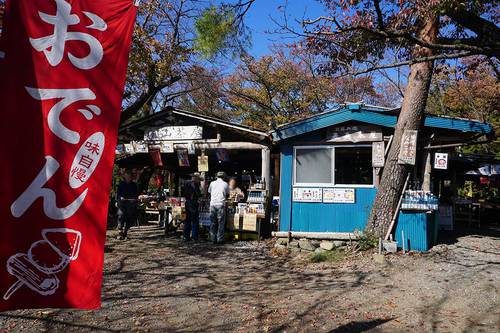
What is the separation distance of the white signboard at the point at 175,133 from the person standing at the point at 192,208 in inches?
64.9

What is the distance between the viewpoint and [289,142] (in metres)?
A: 11.2

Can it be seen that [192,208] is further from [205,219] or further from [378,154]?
[378,154]

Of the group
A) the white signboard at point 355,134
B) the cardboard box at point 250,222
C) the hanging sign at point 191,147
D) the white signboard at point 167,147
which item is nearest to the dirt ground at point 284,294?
the cardboard box at point 250,222

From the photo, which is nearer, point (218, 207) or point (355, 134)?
point (355, 134)

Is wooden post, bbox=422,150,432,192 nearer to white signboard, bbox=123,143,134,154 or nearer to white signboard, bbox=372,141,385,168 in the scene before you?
white signboard, bbox=372,141,385,168

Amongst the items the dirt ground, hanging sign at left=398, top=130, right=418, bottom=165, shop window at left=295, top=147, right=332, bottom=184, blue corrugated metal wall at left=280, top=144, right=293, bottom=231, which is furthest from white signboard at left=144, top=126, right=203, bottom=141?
hanging sign at left=398, top=130, right=418, bottom=165

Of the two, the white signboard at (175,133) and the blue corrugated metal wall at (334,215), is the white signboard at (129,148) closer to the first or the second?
the white signboard at (175,133)

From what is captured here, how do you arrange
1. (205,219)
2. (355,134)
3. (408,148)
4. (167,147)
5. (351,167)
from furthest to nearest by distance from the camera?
(167,147)
(205,219)
(351,167)
(355,134)
(408,148)

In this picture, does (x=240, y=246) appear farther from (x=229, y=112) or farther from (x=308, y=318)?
(x=229, y=112)

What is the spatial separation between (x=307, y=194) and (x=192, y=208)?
3052mm

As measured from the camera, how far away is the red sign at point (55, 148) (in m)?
2.90

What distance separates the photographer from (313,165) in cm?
1092

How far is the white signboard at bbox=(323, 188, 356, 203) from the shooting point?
410 inches

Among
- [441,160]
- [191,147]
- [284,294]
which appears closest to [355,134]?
[441,160]
